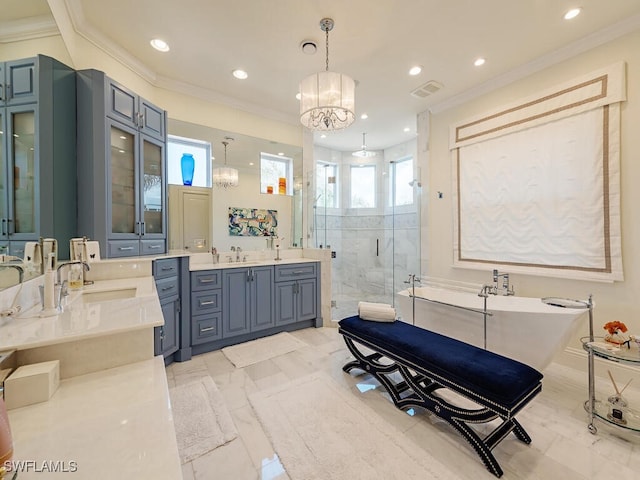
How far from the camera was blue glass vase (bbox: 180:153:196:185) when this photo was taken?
3.12m

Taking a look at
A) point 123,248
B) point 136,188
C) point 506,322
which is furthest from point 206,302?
point 506,322

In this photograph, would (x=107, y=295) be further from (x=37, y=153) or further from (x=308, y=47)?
(x=308, y=47)

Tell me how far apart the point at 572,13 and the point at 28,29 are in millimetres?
3591

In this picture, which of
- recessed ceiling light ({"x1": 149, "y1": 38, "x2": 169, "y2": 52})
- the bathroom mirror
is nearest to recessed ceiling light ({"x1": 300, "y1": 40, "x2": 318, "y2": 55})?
recessed ceiling light ({"x1": 149, "y1": 38, "x2": 169, "y2": 52})

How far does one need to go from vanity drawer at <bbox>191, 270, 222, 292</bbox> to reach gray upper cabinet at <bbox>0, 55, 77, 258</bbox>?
1046 millimetres

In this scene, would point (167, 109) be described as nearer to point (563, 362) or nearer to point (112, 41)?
point (112, 41)

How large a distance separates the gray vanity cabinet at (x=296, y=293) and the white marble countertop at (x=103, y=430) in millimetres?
2417

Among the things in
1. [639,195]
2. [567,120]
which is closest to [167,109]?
[567,120]

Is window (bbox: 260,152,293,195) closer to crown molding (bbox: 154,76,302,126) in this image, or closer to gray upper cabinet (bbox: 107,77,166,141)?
crown molding (bbox: 154,76,302,126)

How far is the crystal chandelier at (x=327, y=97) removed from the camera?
208 cm

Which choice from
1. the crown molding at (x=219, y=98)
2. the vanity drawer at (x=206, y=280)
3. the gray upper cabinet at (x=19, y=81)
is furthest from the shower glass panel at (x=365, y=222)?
the gray upper cabinet at (x=19, y=81)

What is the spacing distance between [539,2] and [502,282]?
247 cm

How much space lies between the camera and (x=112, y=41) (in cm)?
239

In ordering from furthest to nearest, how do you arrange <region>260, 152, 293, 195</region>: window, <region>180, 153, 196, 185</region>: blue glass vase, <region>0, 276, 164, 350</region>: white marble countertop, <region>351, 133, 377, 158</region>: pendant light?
<region>351, 133, 377, 158</region>: pendant light < <region>260, 152, 293, 195</region>: window < <region>180, 153, 196, 185</region>: blue glass vase < <region>0, 276, 164, 350</region>: white marble countertop
